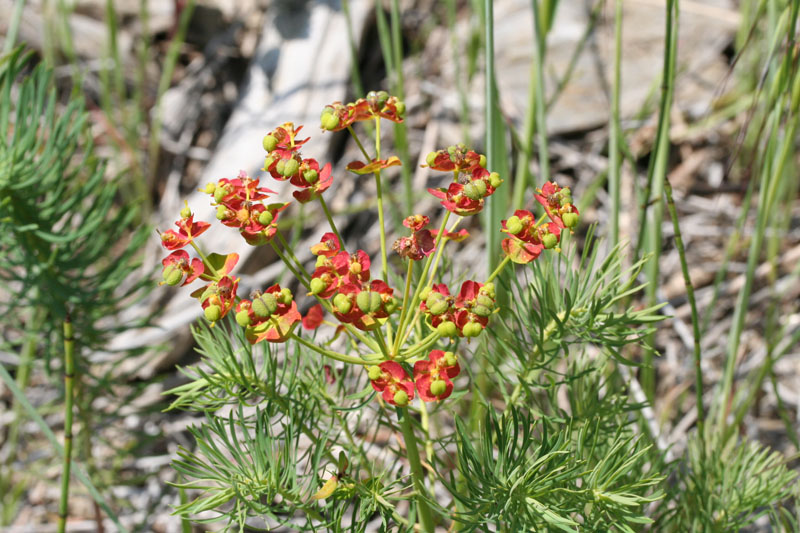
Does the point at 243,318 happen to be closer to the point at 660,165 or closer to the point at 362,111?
the point at 362,111

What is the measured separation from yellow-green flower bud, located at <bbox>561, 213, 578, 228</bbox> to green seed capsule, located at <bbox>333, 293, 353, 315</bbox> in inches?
7.6

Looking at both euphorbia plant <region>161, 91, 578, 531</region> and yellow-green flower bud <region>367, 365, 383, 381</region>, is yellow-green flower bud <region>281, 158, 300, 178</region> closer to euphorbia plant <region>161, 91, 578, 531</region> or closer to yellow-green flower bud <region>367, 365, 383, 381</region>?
euphorbia plant <region>161, 91, 578, 531</region>

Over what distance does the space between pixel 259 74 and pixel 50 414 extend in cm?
105

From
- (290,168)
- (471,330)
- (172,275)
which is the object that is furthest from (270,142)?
(471,330)

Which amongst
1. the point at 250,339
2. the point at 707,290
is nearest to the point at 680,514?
the point at 250,339

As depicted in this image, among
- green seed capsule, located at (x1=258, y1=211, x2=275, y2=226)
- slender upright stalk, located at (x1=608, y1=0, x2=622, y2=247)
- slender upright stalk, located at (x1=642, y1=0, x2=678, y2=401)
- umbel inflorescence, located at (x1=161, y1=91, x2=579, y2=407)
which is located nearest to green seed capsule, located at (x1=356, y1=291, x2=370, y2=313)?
umbel inflorescence, located at (x1=161, y1=91, x2=579, y2=407)

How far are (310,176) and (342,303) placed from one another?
138 mm

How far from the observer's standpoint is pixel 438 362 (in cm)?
57

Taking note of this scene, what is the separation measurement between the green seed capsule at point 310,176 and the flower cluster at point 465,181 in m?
0.10

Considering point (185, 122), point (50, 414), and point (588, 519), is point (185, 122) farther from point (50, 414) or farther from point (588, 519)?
point (588, 519)

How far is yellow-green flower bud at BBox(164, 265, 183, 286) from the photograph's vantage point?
569mm

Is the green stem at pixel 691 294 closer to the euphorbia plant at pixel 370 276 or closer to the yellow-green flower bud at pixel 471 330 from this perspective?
the euphorbia plant at pixel 370 276

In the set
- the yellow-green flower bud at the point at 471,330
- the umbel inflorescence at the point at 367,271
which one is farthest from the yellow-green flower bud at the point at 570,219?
the yellow-green flower bud at the point at 471,330

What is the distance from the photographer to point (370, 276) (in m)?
0.59
